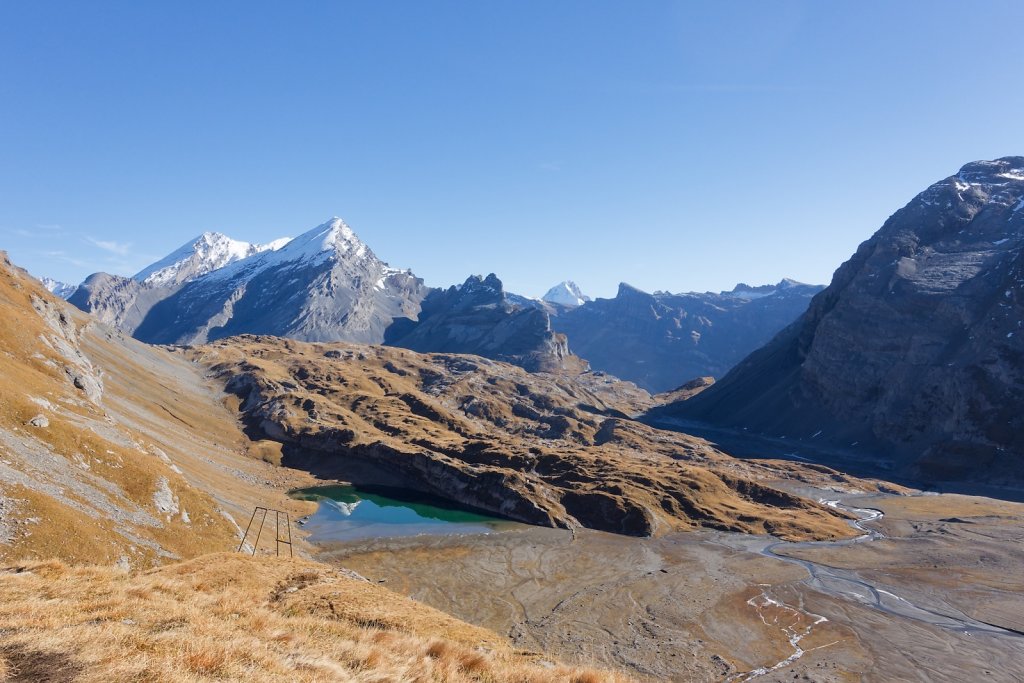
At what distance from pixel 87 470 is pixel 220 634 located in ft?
137

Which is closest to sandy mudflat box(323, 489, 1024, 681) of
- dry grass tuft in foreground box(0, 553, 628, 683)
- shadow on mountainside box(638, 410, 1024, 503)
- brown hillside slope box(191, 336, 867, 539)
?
brown hillside slope box(191, 336, 867, 539)

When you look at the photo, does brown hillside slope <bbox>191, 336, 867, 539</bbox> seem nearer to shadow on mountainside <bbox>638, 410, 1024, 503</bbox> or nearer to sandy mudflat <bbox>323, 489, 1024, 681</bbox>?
sandy mudflat <bbox>323, 489, 1024, 681</bbox>

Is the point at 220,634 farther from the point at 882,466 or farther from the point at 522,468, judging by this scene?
the point at 882,466

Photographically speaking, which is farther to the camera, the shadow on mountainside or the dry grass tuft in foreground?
the shadow on mountainside

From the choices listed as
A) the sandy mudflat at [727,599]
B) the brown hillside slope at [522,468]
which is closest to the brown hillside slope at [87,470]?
the sandy mudflat at [727,599]

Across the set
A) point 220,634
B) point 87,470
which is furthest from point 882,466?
point 220,634

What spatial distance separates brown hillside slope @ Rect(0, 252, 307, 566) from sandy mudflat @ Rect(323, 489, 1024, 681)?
872 inches

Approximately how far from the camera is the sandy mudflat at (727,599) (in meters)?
50.1

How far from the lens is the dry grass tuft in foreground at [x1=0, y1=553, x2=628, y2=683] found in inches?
527

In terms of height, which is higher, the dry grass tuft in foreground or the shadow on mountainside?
the dry grass tuft in foreground

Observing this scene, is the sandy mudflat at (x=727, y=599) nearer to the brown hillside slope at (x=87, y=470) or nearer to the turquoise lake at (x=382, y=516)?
the turquoise lake at (x=382, y=516)

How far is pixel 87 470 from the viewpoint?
161 ft

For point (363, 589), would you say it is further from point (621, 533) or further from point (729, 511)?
point (729, 511)

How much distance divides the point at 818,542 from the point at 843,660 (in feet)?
154
